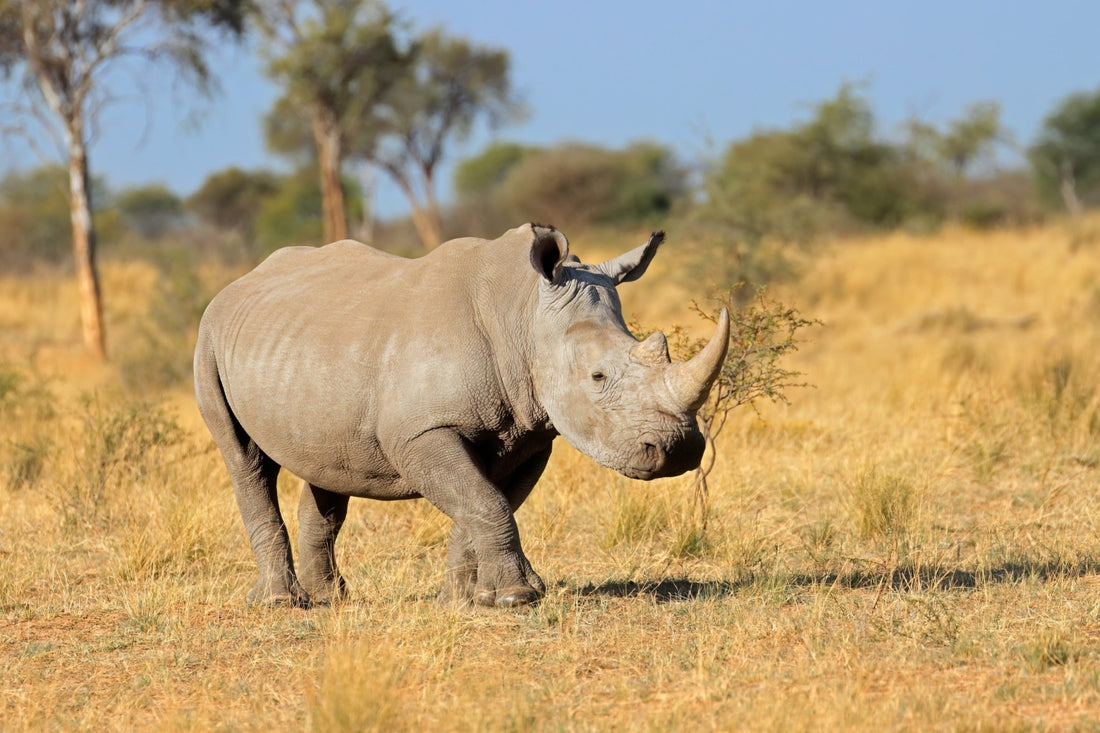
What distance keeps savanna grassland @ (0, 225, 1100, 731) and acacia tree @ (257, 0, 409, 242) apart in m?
11.3

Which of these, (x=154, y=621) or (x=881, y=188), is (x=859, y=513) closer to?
(x=154, y=621)

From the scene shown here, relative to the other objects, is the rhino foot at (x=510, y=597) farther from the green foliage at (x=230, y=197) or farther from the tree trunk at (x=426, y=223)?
the green foliage at (x=230, y=197)

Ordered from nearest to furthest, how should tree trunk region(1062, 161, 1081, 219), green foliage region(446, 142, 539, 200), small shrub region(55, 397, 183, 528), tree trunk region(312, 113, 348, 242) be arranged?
small shrub region(55, 397, 183, 528) → tree trunk region(312, 113, 348, 242) → tree trunk region(1062, 161, 1081, 219) → green foliage region(446, 142, 539, 200)

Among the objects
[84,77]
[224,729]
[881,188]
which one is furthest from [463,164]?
[224,729]

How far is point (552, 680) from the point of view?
4848 mm

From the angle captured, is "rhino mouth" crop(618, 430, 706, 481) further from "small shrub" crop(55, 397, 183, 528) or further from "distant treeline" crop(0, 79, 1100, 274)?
"distant treeline" crop(0, 79, 1100, 274)

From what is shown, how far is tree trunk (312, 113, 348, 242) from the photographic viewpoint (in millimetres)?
23766

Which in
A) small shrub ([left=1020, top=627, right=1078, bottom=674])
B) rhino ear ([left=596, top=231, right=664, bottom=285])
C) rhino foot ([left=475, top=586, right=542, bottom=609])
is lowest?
small shrub ([left=1020, top=627, right=1078, bottom=674])

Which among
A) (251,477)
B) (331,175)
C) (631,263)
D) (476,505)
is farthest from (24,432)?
(331,175)

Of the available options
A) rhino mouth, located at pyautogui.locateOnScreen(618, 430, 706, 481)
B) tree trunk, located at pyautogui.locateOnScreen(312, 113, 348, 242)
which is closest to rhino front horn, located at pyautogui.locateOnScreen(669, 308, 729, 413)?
rhino mouth, located at pyautogui.locateOnScreen(618, 430, 706, 481)

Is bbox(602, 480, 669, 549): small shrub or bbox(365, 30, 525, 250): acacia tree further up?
bbox(365, 30, 525, 250): acacia tree

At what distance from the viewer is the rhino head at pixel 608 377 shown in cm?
515

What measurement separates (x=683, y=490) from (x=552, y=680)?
3.47 meters

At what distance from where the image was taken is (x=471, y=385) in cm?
557
